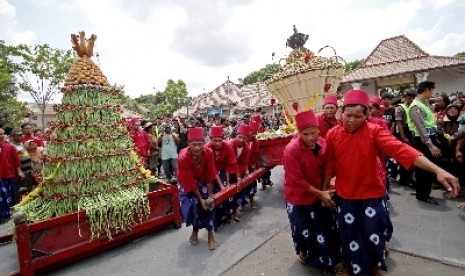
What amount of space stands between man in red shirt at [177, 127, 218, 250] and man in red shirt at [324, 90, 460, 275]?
1916 mm

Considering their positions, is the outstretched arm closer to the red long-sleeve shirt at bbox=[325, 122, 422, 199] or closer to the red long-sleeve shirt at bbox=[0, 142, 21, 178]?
the red long-sleeve shirt at bbox=[325, 122, 422, 199]

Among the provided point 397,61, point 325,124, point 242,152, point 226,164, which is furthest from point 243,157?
point 397,61

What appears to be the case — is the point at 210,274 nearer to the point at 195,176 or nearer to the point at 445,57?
the point at 195,176

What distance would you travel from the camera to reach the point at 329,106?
4.48m

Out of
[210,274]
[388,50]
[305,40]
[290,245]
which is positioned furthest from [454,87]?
[210,274]

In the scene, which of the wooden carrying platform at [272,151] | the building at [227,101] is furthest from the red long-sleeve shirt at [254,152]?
the building at [227,101]

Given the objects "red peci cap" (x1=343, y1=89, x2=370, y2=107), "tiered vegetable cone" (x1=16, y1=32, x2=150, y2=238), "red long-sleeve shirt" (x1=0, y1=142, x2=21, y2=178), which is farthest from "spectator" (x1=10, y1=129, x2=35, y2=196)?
"red peci cap" (x1=343, y1=89, x2=370, y2=107)

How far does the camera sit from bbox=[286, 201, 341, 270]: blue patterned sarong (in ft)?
10.3

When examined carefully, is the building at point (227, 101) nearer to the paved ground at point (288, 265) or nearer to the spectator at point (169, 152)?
the spectator at point (169, 152)

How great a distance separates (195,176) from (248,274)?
60.0 inches

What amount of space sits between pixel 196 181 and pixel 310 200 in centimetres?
179

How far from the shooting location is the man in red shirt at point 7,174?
258 inches

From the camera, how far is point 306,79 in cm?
537

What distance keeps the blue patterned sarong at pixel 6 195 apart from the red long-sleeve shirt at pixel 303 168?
6822mm
